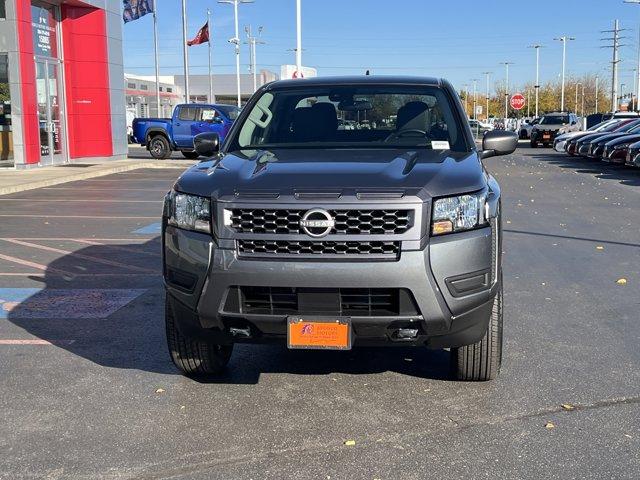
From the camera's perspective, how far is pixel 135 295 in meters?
6.88

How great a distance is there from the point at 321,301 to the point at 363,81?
2.43 meters

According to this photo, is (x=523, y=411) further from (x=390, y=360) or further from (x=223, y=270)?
(x=223, y=270)

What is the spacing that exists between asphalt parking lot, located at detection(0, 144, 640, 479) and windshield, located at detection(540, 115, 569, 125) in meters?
33.8

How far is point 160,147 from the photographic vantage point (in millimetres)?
A: 28312

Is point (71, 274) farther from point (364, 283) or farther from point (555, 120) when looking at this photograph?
point (555, 120)

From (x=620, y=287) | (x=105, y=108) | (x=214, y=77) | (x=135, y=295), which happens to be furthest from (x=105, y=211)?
(x=214, y=77)

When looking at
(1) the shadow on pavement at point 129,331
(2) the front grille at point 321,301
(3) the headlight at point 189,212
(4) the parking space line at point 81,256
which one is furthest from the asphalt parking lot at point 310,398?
(3) the headlight at point 189,212

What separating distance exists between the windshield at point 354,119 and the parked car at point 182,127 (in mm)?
21431

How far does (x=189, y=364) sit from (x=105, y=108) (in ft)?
70.2

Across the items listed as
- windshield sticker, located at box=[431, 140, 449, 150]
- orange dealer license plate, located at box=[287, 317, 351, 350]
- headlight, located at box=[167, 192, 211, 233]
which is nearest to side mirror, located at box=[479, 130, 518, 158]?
windshield sticker, located at box=[431, 140, 449, 150]

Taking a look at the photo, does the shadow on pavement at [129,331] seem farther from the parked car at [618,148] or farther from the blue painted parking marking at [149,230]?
the parked car at [618,148]

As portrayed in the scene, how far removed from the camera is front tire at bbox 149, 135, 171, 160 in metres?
28.2

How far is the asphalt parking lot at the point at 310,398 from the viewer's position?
356 cm

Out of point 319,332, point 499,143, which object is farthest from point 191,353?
point 499,143
